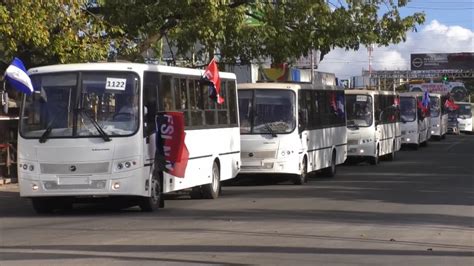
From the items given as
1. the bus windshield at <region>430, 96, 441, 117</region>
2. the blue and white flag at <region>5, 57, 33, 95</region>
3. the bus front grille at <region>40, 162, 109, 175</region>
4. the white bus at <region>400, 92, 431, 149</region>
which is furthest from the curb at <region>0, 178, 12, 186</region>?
the bus windshield at <region>430, 96, 441, 117</region>

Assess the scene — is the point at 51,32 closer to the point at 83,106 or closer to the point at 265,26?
the point at 83,106

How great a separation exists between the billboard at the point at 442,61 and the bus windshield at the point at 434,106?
56.3 m

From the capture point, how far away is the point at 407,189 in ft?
63.6

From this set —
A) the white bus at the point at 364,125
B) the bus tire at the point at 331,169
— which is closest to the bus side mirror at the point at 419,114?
the white bus at the point at 364,125

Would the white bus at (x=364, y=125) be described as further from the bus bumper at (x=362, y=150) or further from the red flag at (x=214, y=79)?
the red flag at (x=214, y=79)

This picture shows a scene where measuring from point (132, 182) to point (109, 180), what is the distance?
0.40 metres

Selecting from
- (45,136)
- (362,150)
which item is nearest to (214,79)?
(45,136)

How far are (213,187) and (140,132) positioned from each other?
3.89m

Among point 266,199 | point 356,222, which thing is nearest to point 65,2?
point 266,199

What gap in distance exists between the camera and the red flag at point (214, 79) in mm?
A: 17234

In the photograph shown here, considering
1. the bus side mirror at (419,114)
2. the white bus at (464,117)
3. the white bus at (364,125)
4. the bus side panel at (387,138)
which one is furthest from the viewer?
the white bus at (464,117)

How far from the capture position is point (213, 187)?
17.6 m

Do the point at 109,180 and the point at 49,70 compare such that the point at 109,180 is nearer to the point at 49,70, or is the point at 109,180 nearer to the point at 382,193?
the point at 49,70

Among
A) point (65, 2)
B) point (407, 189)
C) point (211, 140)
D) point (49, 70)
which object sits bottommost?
point (407, 189)
